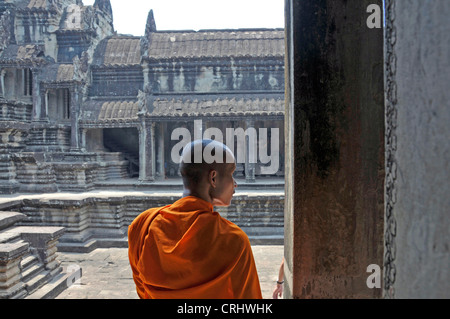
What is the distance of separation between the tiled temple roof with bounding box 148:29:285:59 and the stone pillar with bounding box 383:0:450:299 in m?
12.6

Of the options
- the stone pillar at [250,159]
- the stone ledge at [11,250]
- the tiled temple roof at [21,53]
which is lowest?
the stone ledge at [11,250]

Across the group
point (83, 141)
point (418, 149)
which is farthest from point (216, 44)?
point (418, 149)

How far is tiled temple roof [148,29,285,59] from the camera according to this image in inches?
521

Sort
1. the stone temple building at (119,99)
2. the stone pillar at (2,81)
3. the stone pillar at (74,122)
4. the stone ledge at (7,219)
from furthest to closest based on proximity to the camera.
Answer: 1. the stone pillar at (2,81)
2. the stone pillar at (74,122)
3. the stone temple building at (119,99)
4. the stone ledge at (7,219)

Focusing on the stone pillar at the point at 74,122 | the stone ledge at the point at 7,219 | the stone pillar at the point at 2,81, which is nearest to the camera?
the stone ledge at the point at 7,219

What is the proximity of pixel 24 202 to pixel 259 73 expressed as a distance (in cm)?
878

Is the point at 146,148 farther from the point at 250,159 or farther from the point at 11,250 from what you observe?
the point at 11,250

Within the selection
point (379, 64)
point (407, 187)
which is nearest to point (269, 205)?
point (379, 64)

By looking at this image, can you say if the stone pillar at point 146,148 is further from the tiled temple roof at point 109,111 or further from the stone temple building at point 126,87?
the tiled temple roof at point 109,111

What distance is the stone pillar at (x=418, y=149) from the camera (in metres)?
0.61

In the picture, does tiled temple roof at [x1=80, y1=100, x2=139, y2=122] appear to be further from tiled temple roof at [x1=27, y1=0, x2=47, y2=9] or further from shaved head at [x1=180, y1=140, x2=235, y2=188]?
shaved head at [x1=180, y1=140, x2=235, y2=188]

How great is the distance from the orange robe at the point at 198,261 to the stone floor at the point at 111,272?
12.5 feet

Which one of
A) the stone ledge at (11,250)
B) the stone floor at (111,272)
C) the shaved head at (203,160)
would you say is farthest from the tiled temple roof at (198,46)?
the shaved head at (203,160)
